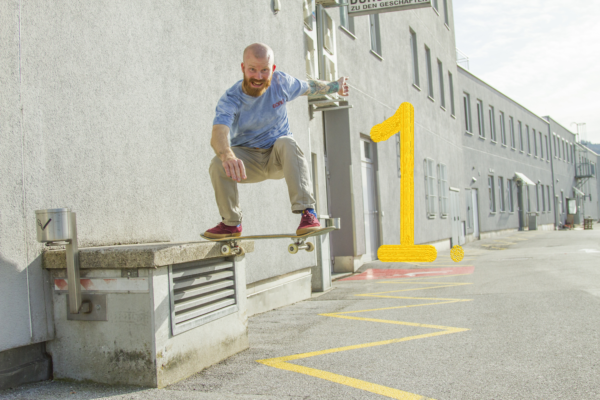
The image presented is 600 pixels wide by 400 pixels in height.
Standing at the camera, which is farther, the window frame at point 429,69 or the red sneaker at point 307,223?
the window frame at point 429,69

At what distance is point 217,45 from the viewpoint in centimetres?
651

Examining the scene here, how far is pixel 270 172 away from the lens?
4.21m

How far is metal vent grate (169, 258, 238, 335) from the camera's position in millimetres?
4129

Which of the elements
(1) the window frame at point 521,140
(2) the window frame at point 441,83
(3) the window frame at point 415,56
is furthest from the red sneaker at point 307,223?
(1) the window frame at point 521,140

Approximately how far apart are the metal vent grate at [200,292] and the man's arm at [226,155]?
3.18ft

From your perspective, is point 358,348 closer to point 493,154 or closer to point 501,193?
point 493,154

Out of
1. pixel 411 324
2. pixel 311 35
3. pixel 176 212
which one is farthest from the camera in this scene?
pixel 311 35

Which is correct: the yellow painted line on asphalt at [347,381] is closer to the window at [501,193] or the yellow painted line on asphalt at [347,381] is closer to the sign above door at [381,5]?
the sign above door at [381,5]

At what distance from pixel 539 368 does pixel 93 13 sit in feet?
14.6

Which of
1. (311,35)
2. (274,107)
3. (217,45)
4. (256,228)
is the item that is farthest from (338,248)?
(274,107)

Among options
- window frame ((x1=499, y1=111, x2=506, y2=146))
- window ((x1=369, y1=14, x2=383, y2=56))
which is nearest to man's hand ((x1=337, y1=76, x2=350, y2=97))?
window ((x1=369, y1=14, x2=383, y2=56))

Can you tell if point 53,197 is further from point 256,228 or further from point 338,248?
point 338,248

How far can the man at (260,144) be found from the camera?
12.7ft

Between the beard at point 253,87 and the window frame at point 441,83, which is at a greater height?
the window frame at point 441,83
